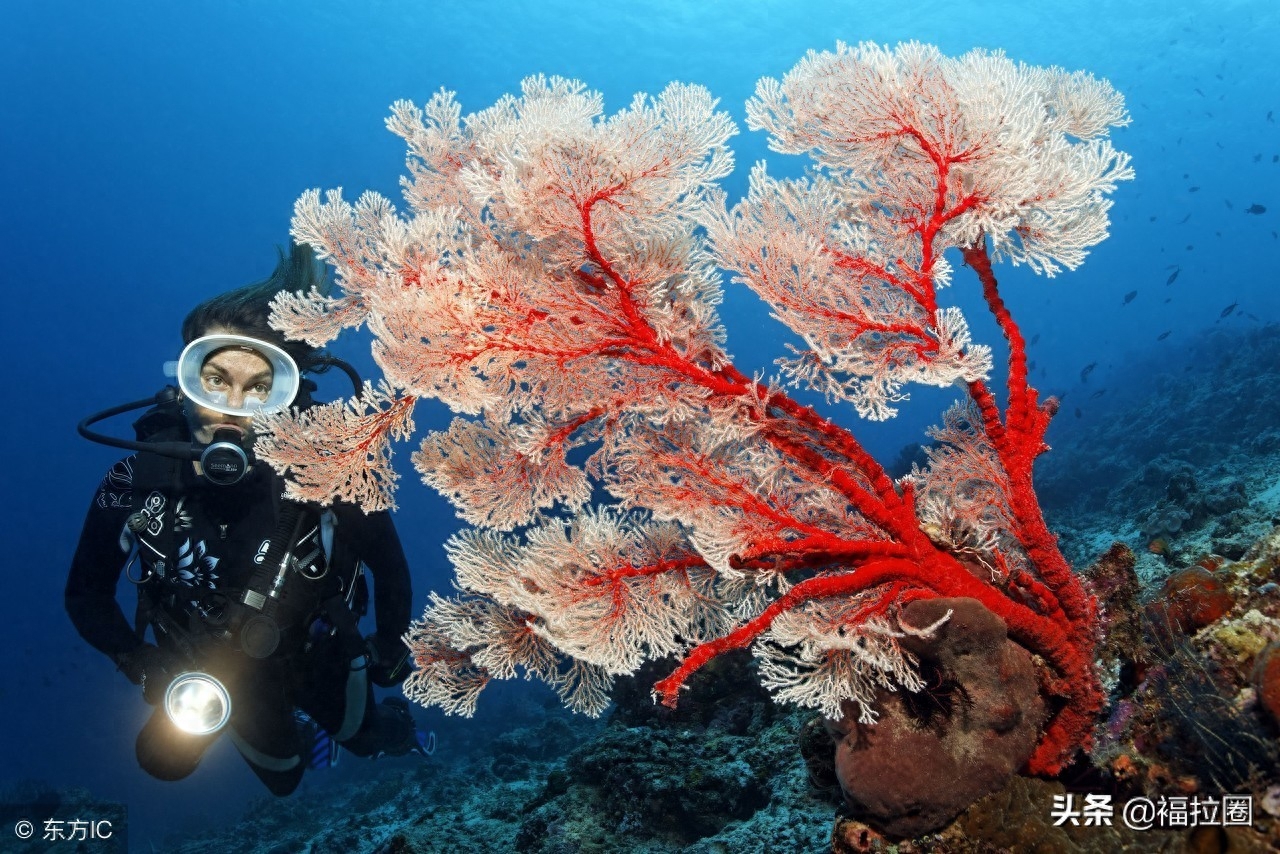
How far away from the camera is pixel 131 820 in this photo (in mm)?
23906

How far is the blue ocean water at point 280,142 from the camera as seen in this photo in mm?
55406

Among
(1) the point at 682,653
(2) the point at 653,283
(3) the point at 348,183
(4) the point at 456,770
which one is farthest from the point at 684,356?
(3) the point at 348,183

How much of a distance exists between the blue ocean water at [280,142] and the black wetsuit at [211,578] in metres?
39.1

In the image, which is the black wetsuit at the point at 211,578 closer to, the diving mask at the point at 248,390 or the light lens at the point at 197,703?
the light lens at the point at 197,703

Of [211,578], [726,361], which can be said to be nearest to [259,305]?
[211,578]

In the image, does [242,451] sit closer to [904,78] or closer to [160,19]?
[904,78]

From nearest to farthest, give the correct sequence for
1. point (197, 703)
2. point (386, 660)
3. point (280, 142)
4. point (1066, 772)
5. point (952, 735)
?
point (952, 735), point (1066, 772), point (197, 703), point (386, 660), point (280, 142)

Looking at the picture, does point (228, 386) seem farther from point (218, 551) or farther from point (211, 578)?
point (211, 578)

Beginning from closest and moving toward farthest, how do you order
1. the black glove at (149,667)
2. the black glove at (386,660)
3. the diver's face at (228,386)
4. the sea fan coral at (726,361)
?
the sea fan coral at (726,361), the diver's face at (228,386), the black glove at (149,667), the black glove at (386,660)

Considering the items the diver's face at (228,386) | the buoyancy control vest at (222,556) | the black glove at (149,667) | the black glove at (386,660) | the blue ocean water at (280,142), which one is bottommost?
the black glove at (149,667)

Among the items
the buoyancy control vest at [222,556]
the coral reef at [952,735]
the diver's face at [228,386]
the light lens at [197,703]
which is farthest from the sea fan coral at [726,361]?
the light lens at [197,703]

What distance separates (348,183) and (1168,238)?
479 ft

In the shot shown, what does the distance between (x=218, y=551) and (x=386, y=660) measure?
6.46 ft

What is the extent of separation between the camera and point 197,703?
4.85 meters
